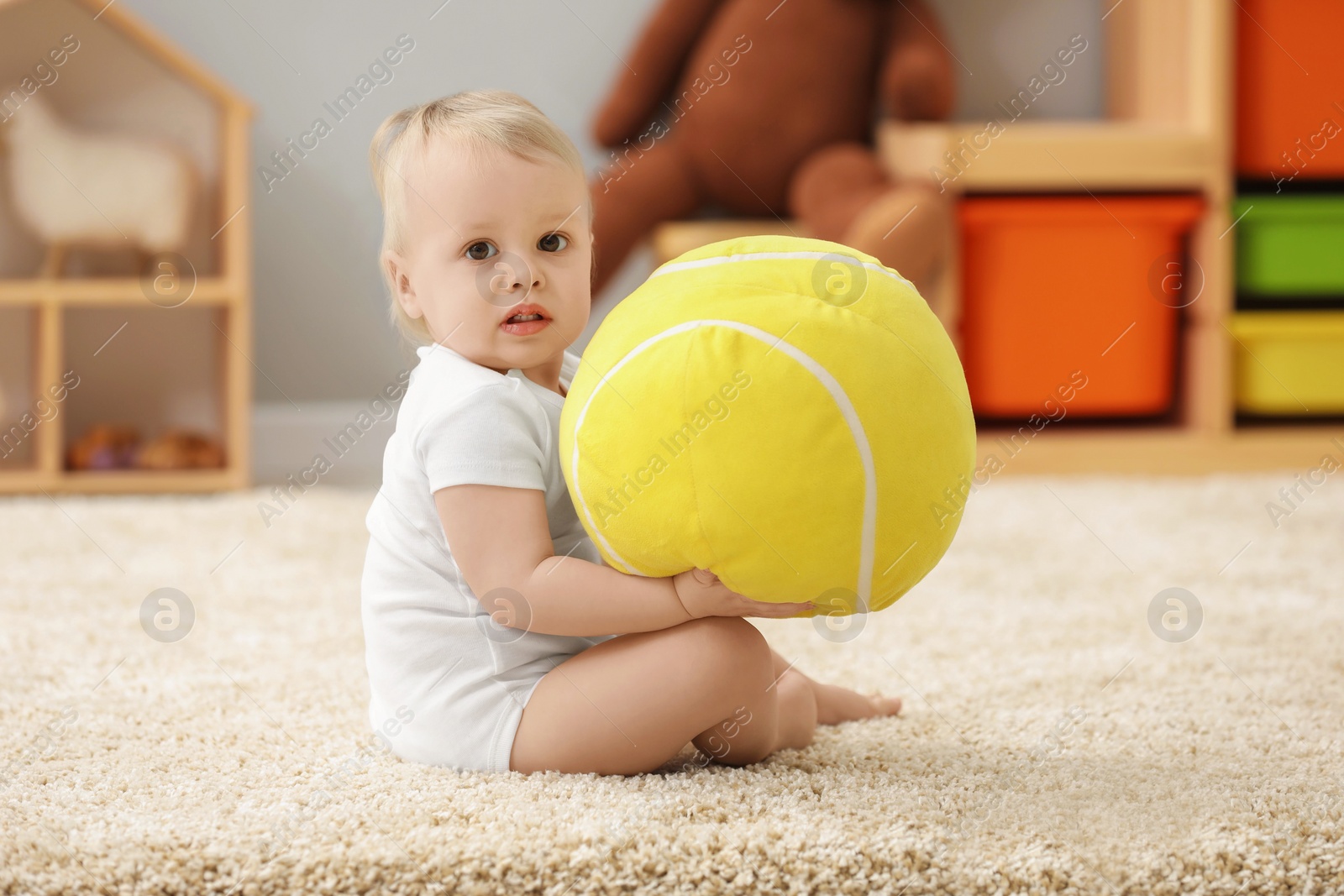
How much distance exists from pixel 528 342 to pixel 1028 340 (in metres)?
1.48

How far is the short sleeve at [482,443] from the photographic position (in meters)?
0.69

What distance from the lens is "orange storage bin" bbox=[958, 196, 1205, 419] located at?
2.01 metres

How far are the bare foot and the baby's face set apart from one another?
332 millimetres

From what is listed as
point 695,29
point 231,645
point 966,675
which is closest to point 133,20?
point 695,29

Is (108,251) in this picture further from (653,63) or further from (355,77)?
(653,63)

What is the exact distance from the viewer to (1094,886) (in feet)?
1.99

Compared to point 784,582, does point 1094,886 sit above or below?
below

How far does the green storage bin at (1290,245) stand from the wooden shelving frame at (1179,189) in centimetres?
3

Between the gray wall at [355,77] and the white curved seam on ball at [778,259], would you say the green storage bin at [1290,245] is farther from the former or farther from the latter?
the white curved seam on ball at [778,259]

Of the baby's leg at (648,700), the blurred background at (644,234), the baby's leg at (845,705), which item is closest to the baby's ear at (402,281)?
the baby's leg at (648,700)

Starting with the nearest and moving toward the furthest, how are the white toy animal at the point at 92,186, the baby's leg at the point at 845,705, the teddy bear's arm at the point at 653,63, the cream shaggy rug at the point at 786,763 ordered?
the cream shaggy rug at the point at 786,763 < the baby's leg at the point at 845,705 < the white toy animal at the point at 92,186 < the teddy bear's arm at the point at 653,63

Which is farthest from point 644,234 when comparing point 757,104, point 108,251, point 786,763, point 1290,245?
point 786,763

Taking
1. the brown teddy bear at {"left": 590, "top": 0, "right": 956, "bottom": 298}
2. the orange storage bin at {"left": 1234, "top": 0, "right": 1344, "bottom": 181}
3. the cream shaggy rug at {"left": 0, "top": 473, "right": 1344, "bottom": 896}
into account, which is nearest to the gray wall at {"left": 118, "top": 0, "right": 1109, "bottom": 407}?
the brown teddy bear at {"left": 590, "top": 0, "right": 956, "bottom": 298}

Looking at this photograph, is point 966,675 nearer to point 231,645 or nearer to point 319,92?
point 231,645
